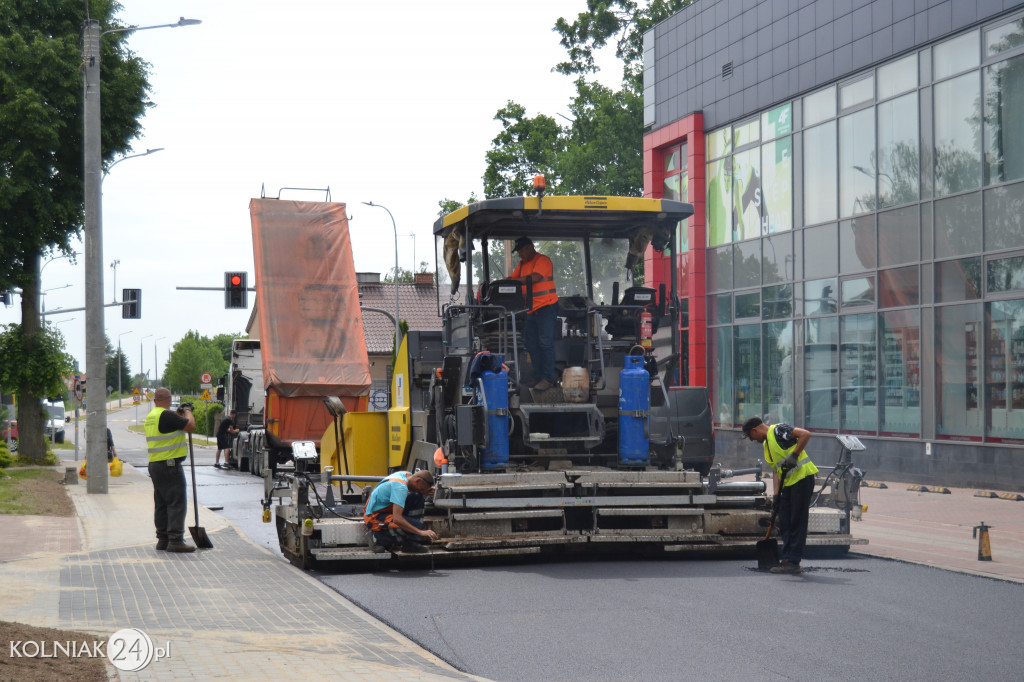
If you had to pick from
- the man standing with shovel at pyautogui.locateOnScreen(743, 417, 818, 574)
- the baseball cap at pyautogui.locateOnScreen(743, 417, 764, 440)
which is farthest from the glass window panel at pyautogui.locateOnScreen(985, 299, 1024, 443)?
the man standing with shovel at pyautogui.locateOnScreen(743, 417, 818, 574)

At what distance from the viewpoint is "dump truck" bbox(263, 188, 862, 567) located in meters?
11.3

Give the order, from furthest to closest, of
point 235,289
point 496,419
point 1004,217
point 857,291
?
1. point 235,289
2. point 857,291
3. point 1004,217
4. point 496,419

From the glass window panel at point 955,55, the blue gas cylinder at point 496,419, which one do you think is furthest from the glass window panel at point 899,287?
the blue gas cylinder at point 496,419

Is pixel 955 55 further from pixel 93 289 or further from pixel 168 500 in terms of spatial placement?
pixel 168 500

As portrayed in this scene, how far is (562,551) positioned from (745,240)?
19.2 m

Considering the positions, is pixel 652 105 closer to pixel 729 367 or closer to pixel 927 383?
pixel 729 367

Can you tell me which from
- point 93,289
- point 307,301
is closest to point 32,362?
point 93,289

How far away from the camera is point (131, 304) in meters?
31.3

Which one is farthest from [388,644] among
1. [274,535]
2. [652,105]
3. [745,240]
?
[652,105]

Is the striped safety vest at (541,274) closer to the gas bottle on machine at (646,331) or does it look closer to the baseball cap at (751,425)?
the gas bottle on machine at (646,331)

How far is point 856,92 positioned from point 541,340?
52.8 feet

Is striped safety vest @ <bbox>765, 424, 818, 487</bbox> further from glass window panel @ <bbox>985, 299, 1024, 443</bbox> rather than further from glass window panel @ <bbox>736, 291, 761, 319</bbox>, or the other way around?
glass window panel @ <bbox>736, 291, 761, 319</bbox>

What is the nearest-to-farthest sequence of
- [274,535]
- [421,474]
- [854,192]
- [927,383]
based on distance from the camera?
[421,474]
[274,535]
[927,383]
[854,192]

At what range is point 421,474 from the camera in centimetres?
1123
